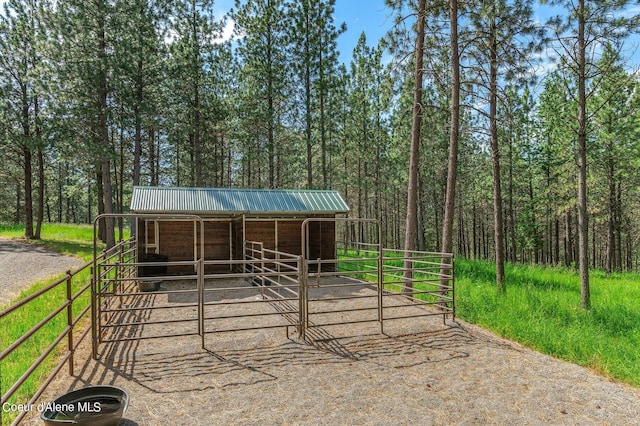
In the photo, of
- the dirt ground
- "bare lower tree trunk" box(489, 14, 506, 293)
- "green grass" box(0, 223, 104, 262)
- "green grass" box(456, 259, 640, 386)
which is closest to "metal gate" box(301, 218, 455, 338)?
the dirt ground

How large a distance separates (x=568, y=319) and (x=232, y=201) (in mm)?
9569

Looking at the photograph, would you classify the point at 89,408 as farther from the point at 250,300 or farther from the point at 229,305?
the point at 229,305

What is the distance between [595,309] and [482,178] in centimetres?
1998

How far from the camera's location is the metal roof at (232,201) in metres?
11.2

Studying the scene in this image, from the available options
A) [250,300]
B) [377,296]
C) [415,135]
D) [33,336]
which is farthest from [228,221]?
[377,296]

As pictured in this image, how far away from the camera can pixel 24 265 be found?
12883mm

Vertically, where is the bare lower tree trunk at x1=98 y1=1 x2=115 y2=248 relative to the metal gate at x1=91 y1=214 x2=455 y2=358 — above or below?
above

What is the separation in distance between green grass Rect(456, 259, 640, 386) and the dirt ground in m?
0.38

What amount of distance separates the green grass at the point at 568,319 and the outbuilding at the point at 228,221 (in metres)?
5.16

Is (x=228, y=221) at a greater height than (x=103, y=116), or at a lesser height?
lesser

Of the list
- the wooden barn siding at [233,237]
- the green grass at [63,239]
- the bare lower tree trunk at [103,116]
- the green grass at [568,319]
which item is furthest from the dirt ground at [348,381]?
the green grass at [63,239]

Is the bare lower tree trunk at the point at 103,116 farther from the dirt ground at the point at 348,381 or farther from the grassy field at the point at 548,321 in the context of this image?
the dirt ground at the point at 348,381

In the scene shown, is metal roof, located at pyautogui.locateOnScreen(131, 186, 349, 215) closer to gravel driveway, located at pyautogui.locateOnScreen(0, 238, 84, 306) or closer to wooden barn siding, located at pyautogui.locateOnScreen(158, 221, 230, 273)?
wooden barn siding, located at pyautogui.locateOnScreen(158, 221, 230, 273)

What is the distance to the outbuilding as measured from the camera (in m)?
11.4
